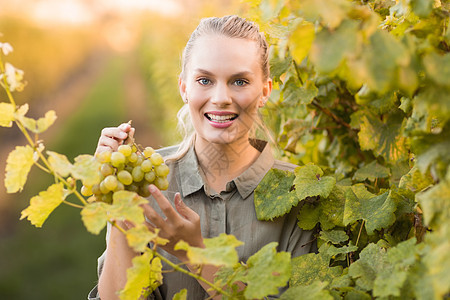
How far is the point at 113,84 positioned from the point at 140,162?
61.0 feet

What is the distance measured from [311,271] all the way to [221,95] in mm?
662

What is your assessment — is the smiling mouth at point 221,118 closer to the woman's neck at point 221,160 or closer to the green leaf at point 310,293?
the woman's neck at point 221,160

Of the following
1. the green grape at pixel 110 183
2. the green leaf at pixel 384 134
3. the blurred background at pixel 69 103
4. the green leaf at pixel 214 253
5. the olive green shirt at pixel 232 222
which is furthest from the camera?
the blurred background at pixel 69 103

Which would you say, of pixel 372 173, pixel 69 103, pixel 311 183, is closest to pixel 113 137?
pixel 311 183

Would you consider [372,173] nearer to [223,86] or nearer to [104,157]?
[223,86]

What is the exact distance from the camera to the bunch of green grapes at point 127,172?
115cm

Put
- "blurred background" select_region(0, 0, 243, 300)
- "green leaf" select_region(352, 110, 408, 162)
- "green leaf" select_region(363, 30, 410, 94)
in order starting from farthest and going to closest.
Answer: "blurred background" select_region(0, 0, 243, 300)
"green leaf" select_region(352, 110, 408, 162)
"green leaf" select_region(363, 30, 410, 94)

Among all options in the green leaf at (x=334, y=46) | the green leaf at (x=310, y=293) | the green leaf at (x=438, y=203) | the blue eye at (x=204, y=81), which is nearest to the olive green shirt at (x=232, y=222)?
the blue eye at (x=204, y=81)

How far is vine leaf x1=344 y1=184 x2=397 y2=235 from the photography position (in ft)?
4.19

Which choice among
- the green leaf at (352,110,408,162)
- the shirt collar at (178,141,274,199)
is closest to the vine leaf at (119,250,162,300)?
the shirt collar at (178,141,274,199)

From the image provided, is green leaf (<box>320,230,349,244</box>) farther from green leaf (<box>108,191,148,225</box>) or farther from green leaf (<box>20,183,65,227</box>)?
green leaf (<box>20,183,65,227</box>)

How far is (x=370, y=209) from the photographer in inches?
52.9

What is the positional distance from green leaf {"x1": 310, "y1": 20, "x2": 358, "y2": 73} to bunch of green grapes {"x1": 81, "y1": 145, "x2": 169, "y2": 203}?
1.93 ft

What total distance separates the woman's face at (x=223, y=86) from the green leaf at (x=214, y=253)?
2.44 feet
